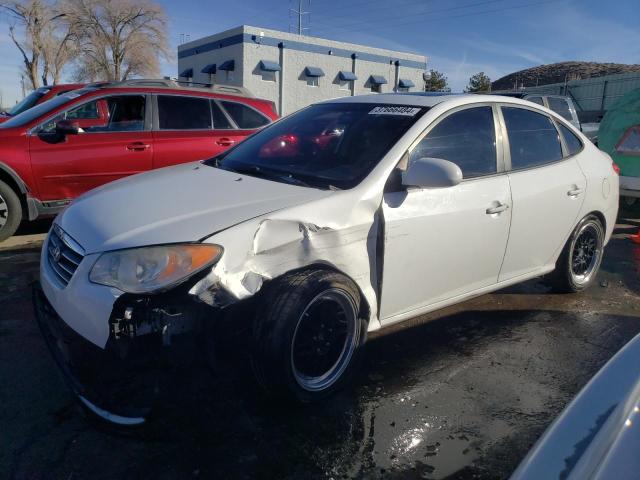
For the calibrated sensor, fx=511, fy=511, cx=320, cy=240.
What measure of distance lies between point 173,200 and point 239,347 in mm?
885

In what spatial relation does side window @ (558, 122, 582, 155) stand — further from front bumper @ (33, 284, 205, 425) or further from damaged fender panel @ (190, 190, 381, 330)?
front bumper @ (33, 284, 205, 425)

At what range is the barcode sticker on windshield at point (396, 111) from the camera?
3297mm

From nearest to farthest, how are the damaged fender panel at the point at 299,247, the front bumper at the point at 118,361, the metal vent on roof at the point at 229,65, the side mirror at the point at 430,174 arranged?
the front bumper at the point at 118,361
the damaged fender panel at the point at 299,247
the side mirror at the point at 430,174
the metal vent on roof at the point at 229,65

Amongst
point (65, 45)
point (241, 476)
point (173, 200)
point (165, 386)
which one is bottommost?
point (241, 476)

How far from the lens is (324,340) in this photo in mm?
2730

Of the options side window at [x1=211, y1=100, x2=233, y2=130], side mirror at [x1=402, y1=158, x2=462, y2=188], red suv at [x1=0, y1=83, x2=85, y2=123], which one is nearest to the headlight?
side mirror at [x1=402, y1=158, x2=462, y2=188]

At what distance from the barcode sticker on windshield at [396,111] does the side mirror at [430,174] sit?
0.53 meters

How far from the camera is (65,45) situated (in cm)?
3841

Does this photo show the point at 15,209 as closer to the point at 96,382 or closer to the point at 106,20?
the point at 96,382

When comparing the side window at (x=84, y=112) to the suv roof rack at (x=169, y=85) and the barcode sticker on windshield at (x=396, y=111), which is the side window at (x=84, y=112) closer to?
the suv roof rack at (x=169, y=85)

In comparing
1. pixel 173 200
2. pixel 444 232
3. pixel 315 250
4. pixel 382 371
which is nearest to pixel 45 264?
pixel 173 200

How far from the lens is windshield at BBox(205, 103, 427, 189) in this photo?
3038 mm

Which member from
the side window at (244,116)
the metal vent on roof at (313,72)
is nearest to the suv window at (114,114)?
the side window at (244,116)

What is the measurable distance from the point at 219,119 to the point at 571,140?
434cm
